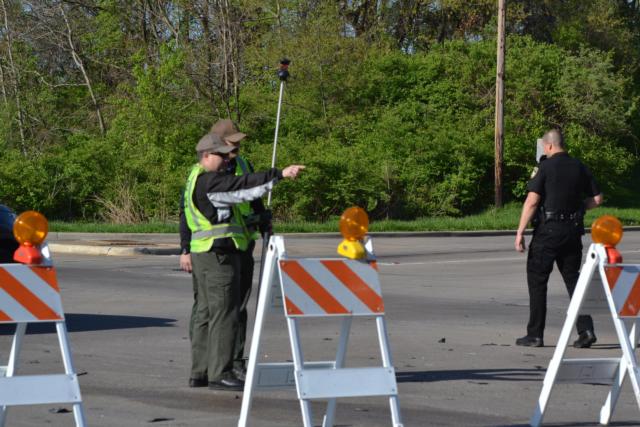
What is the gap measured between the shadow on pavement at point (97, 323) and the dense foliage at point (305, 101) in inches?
793

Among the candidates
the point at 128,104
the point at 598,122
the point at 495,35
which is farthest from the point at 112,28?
the point at 598,122

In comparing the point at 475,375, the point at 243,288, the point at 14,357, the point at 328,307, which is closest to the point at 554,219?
the point at 475,375

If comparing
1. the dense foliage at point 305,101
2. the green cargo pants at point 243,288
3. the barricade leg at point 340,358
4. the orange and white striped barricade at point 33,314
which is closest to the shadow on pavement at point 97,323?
the green cargo pants at point 243,288

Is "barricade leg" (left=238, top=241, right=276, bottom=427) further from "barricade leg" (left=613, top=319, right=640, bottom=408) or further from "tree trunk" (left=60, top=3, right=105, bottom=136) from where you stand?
"tree trunk" (left=60, top=3, right=105, bottom=136)

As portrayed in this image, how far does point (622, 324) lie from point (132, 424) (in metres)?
2.78

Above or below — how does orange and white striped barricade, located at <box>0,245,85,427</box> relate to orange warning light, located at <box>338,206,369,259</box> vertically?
below

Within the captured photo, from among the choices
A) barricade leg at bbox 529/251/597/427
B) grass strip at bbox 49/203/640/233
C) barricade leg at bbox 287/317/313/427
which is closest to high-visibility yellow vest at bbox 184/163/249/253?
barricade leg at bbox 287/317/313/427

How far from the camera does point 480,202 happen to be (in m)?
38.9

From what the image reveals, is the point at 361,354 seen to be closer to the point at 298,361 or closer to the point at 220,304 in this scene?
the point at 220,304

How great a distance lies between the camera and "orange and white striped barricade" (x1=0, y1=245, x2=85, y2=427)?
17.8 ft

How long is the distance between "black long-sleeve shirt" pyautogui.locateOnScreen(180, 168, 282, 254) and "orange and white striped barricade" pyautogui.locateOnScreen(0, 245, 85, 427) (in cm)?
170

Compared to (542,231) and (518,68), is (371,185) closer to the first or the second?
(518,68)

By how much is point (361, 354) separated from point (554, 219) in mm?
2026

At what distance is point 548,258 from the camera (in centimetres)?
1022
